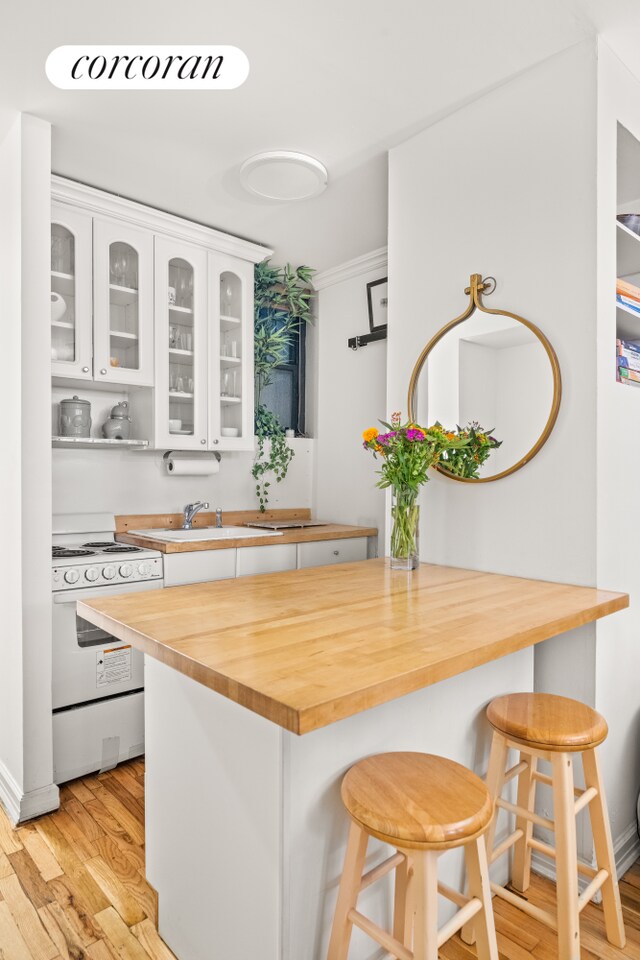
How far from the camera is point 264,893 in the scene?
1.23m

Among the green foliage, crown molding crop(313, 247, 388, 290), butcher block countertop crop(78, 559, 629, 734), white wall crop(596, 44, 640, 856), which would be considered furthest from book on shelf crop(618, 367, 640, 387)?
crown molding crop(313, 247, 388, 290)

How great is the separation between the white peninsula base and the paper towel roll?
1.79 metres

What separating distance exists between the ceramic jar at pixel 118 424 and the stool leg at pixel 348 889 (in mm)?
2281

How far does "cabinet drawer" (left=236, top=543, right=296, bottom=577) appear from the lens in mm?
2938

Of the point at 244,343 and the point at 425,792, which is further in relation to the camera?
the point at 244,343

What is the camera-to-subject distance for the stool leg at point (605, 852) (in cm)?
156

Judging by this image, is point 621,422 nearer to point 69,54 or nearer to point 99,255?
point 69,54

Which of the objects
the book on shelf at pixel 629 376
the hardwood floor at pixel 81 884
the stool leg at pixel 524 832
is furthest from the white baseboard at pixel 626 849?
the book on shelf at pixel 629 376

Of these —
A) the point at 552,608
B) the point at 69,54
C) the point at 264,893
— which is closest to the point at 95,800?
the point at 264,893

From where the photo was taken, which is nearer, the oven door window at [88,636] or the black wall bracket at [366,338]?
the oven door window at [88,636]

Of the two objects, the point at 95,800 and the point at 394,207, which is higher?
the point at 394,207

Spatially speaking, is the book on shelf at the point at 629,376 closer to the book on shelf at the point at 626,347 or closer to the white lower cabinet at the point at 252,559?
the book on shelf at the point at 626,347

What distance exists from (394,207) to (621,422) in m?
1.28

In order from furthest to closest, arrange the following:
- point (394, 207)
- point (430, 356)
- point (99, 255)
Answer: point (99, 255) < point (394, 207) < point (430, 356)
